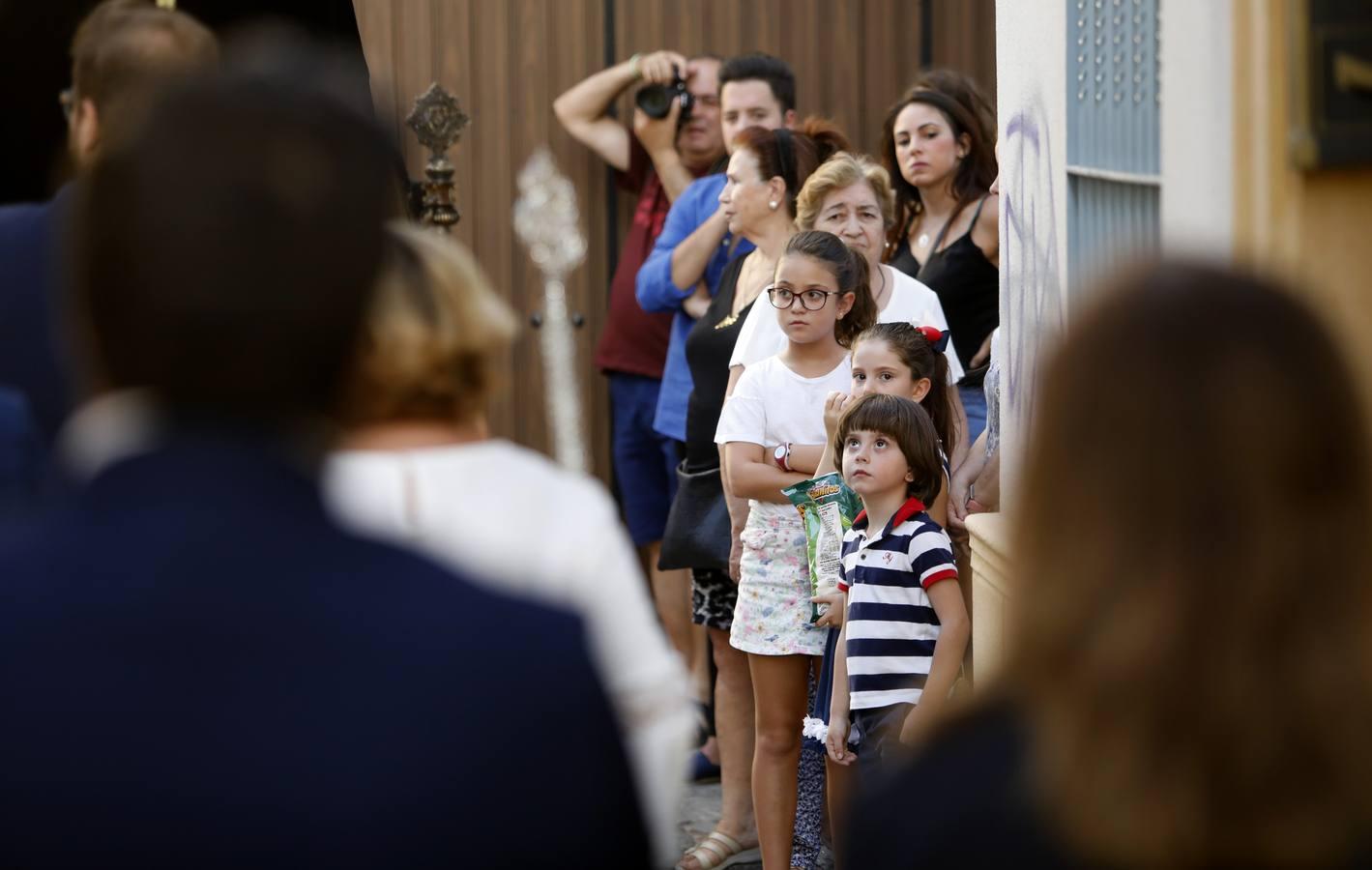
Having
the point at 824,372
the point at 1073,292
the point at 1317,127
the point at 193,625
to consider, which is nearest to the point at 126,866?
the point at 193,625

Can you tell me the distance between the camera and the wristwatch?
4.34 meters

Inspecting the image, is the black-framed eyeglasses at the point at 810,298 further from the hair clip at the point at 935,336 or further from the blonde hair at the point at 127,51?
the blonde hair at the point at 127,51

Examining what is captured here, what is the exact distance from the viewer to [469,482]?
1.54 metres

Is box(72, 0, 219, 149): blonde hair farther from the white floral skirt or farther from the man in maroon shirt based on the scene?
the man in maroon shirt

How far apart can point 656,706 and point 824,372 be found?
3.09 meters

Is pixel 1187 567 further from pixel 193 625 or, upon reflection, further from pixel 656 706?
pixel 193 625

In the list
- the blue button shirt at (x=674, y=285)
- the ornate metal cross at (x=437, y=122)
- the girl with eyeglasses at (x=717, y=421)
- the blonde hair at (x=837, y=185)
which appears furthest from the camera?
the blue button shirt at (x=674, y=285)

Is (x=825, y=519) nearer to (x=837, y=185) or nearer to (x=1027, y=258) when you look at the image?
(x=1027, y=258)

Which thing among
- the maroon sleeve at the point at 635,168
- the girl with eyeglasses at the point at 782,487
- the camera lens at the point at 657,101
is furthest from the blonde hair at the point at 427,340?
the maroon sleeve at the point at 635,168

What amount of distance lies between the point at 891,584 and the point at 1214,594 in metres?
2.64

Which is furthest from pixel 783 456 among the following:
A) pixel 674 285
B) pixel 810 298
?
pixel 674 285

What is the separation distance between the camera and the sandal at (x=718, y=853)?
482cm

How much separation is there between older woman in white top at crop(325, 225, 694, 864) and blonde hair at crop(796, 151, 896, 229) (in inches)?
127

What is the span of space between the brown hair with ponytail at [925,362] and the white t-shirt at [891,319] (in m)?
0.19
